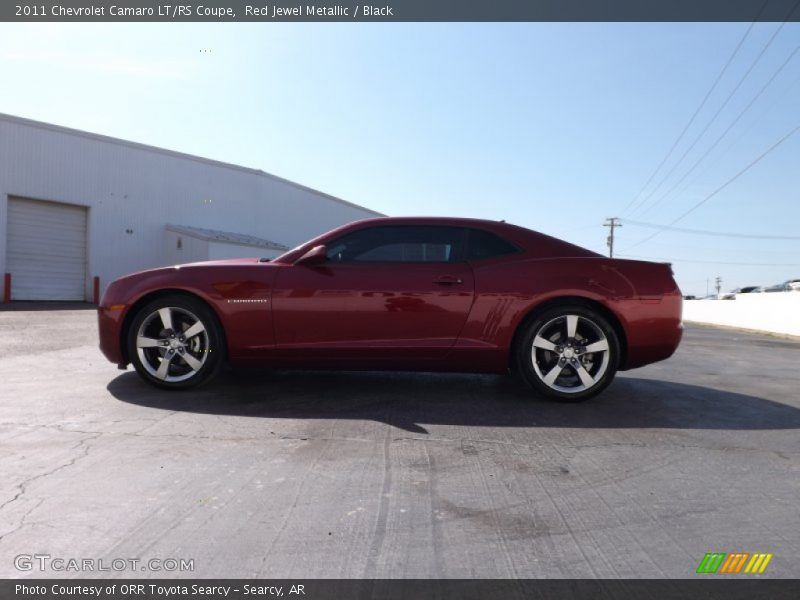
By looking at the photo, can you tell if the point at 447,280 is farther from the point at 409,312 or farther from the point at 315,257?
the point at 315,257

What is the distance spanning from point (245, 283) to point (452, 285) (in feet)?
5.29

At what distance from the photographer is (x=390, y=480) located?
8.67 ft

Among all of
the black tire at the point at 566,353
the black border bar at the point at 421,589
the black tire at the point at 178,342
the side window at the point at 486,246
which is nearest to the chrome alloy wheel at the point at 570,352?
the black tire at the point at 566,353

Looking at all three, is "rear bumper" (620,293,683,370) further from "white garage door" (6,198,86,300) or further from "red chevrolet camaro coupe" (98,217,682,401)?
"white garage door" (6,198,86,300)

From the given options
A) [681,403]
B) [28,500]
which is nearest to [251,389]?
[28,500]

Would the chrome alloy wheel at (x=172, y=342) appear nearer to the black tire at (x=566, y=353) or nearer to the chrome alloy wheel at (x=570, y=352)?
the black tire at (x=566, y=353)

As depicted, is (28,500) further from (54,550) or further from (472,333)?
(472,333)

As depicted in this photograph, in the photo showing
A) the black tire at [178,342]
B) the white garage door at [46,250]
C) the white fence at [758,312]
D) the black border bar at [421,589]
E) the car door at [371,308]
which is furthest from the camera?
the white garage door at [46,250]

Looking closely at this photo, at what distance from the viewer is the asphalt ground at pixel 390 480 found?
1977 mm

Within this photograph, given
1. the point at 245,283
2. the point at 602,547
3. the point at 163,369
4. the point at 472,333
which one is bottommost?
the point at 602,547

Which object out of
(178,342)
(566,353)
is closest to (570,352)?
(566,353)

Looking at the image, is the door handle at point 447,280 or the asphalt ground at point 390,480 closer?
the asphalt ground at point 390,480

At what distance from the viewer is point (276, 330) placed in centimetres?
422

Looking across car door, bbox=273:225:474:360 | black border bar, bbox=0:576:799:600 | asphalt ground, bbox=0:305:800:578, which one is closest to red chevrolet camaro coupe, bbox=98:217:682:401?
car door, bbox=273:225:474:360
